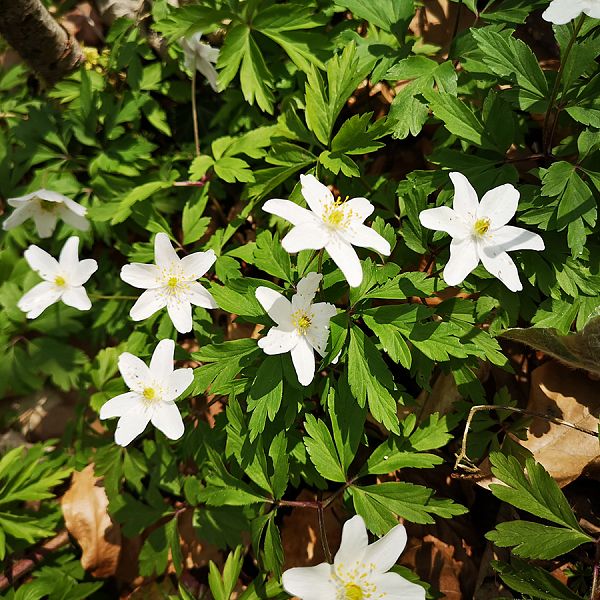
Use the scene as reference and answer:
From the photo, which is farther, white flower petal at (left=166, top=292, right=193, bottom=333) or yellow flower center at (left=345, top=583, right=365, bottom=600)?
white flower petal at (left=166, top=292, right=193, bottom=333)

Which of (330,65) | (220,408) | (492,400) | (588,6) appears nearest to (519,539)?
(492,400)

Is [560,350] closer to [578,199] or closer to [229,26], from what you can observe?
[578,199]

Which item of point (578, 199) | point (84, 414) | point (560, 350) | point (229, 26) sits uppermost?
point (229, 26)

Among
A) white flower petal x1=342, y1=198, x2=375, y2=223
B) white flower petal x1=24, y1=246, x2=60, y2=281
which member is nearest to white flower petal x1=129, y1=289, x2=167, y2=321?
white flower petal x1=24, y1=246, x2=60, y2=281

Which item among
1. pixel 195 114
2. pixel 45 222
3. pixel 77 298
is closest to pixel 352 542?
pixel 77 298

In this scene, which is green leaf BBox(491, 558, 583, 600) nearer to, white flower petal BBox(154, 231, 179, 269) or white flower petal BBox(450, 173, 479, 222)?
white flower petal BBox(450, 173, 479, 222)

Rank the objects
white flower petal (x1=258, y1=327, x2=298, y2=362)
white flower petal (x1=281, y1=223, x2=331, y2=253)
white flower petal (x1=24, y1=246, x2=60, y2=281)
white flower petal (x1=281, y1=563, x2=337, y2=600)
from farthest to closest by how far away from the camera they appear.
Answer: white flower petal (x1=24, y1=246, x2=60, y2=281)
white flower petal (x1=258, y1=327, x2=298, y2=362)
white flower petal (x1=281, y1=223, x2=331, y2=253)
white flower petal (x1=281, y1=563, x2=337, y2=600)

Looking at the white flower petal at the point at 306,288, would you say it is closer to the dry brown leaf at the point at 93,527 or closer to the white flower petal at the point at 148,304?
the white flower petal at the point at 148,304

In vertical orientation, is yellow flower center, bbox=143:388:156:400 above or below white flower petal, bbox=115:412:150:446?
above
